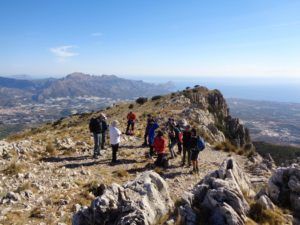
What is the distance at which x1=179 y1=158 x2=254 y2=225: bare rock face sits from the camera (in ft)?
36.2

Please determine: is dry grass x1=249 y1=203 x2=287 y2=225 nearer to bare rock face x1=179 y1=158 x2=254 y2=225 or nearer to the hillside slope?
bare rock face x1=179 y1=158 x2=254 y2=225

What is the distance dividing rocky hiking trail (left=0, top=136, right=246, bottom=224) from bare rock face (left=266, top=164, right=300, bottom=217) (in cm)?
428

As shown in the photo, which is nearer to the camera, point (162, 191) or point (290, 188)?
point (162, 191)

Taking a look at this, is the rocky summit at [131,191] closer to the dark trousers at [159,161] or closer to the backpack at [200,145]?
the dark trousers at [159,161]

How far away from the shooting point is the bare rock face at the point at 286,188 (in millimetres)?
13398

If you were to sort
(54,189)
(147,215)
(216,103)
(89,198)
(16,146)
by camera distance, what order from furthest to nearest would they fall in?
1. (216,103)
2. (16,146)
3. (54,189)
4. (89,198)
5. (147,215)

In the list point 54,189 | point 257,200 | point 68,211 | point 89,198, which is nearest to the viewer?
point 257,200

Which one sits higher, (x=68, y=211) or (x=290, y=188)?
(x=290, y=188)

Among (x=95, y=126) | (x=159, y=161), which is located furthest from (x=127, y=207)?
(x=95, y=126)

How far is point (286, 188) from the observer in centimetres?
1405

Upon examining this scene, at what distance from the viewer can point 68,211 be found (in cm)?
1361

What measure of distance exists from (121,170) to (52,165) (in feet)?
14.6

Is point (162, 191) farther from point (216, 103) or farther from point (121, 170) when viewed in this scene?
point (216, 103)

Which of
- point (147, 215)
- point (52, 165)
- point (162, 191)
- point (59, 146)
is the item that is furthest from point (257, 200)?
point (59, 146)
